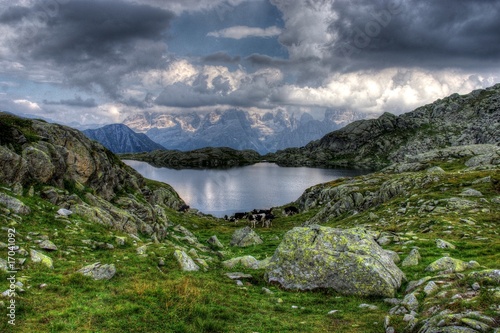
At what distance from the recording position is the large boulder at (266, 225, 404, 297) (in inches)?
693

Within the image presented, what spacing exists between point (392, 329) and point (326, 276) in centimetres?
690

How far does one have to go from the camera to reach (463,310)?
1058cm

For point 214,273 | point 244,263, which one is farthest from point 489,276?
point 244,263

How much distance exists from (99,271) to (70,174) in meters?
22.3

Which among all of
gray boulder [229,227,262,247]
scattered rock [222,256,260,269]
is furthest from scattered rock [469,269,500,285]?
gray boulder [229,227,262,247]

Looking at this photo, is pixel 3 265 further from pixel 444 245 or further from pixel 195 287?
pixel 444 245

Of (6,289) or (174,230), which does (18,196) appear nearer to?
(6,289)

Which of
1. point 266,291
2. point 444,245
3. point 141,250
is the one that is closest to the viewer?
point 266,291

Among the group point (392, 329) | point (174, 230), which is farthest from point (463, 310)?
point (174, 230)

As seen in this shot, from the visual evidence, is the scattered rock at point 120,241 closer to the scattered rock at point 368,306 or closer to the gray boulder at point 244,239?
the scattered rock at point 368,306

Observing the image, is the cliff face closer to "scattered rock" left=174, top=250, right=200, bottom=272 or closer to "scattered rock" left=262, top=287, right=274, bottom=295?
"scattered rock" left=174, top=250, right=200, bottom=272

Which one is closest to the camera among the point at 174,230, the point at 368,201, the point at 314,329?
the point at 314,329

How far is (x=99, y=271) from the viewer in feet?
55.9

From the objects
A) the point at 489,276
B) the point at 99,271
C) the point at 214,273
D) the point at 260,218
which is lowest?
the point at 260,218
